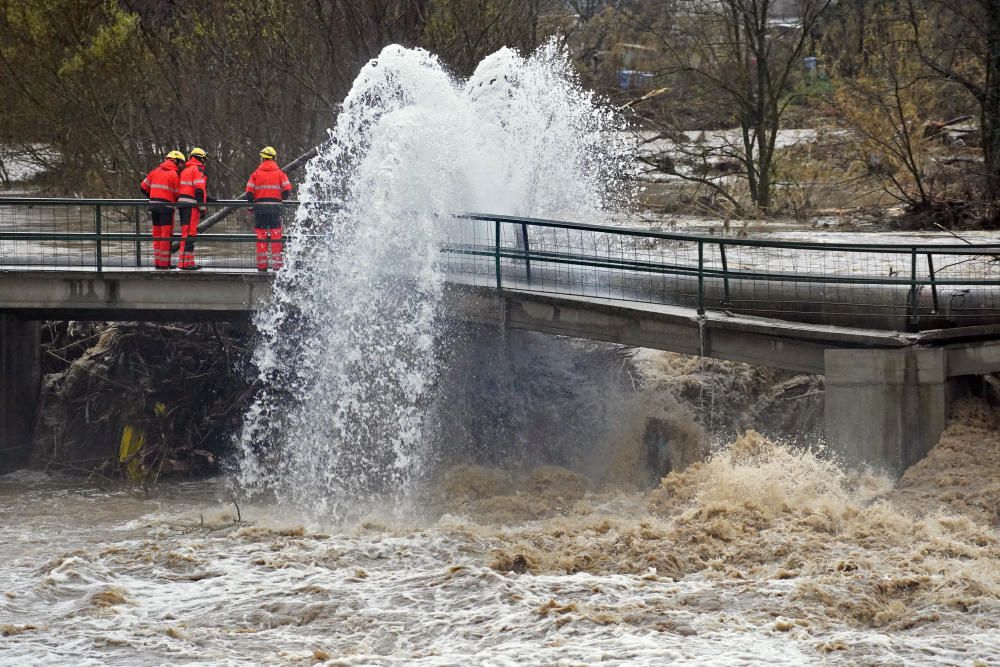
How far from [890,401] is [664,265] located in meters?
2.66

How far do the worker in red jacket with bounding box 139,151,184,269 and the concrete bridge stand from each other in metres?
0.30

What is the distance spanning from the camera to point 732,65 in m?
27.4

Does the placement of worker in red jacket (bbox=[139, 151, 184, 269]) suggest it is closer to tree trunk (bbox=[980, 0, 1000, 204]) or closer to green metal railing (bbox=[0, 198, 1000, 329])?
green metal railing (bbox=[0, 198, 1000, 329])

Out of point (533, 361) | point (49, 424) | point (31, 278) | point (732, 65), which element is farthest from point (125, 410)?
point (732, 65)

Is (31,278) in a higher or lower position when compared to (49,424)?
higher

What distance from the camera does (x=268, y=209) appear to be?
16578mm

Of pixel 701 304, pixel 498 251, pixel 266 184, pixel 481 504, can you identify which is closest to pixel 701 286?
pixel 701 304

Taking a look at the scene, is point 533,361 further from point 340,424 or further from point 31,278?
point 31,278

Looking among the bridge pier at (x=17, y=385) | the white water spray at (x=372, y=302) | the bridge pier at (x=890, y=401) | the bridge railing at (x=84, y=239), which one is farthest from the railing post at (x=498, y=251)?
the bridge pier at (x=17, y=385)

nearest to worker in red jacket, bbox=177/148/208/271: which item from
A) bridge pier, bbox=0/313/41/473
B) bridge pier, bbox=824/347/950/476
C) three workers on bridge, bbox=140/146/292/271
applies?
three workers on bridge, bbox=140/146/292/271

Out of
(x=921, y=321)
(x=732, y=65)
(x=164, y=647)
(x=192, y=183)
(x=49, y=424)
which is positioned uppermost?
(x=732, y=65)

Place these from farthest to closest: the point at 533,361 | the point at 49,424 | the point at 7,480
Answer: the point at 49,424
the point at 7,480
the point at 533,361

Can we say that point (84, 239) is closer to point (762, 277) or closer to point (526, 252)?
point (526, 252)

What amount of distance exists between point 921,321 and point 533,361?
5056 mm
